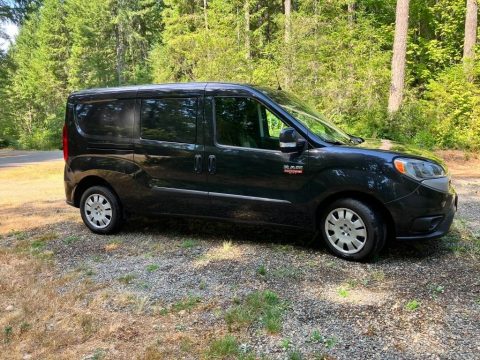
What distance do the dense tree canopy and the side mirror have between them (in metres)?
3.50

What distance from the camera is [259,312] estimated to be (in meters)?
3.67

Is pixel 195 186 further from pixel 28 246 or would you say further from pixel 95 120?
pixel 28 246

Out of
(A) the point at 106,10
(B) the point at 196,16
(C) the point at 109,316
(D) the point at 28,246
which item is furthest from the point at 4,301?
(A) the point at 106,10

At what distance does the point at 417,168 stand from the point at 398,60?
1217cm

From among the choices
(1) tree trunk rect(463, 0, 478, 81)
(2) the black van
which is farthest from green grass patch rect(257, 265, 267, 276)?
(1) tree trunk rect(463, 0, 478, 81)

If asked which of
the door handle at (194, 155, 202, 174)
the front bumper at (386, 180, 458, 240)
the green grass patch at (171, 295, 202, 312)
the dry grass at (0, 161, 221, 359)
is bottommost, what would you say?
the dry grass at (0, 161, 221, 359)

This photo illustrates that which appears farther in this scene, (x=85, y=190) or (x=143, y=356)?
(x=85, y=190)

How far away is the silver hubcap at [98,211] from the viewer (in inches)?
242

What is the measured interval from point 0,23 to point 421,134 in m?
20.8

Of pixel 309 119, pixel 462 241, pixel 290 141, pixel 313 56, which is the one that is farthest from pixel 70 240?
pixel 313 56

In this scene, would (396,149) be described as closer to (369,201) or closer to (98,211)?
(369,201)

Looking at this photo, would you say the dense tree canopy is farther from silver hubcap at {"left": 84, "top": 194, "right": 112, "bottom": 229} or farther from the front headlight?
the front headlight

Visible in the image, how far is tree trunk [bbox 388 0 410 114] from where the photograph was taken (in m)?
15.1

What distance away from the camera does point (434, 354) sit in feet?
9.70
